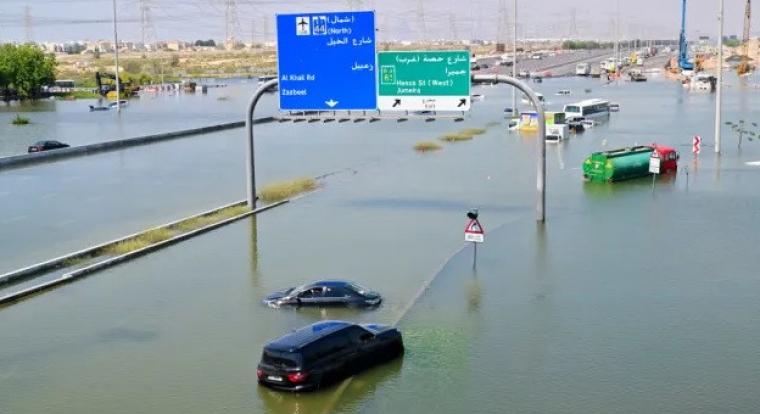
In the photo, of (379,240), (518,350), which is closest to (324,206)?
(379,240)

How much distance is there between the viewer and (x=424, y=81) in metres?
25.2

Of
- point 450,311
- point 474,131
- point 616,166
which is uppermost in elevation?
point 474,131

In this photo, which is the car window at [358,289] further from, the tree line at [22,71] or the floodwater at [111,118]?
the tree line at [22,71]

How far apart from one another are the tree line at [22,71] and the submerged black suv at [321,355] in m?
89.8

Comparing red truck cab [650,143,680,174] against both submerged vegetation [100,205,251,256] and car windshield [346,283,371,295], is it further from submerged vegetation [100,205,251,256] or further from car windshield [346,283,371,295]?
car windshield [346,283,371,295]

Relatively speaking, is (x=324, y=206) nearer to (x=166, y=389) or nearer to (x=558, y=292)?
(x=558, y=292)

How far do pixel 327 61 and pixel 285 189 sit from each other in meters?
7.65

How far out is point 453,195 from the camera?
3052 centimetres

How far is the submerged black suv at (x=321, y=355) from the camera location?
492 inches

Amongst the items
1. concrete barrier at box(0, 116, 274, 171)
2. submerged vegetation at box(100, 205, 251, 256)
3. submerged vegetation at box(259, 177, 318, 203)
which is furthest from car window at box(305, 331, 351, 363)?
concrete barrier at box(0, 116, 274, 171)

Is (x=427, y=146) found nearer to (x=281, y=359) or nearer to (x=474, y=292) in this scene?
(x=474, y=292)

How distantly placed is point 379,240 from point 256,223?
472 cm

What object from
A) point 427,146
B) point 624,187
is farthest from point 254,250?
point 427,146

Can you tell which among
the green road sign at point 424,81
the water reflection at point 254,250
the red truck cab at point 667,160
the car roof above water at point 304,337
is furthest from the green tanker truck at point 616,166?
the car roof above water at point 304,337
